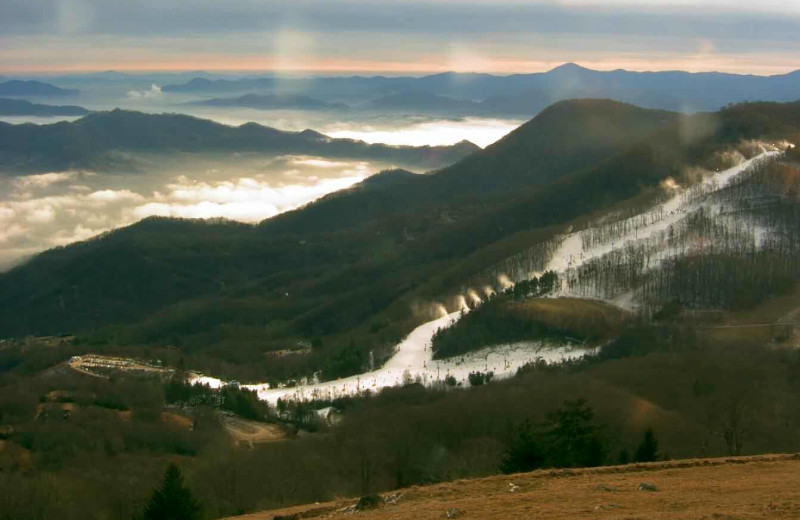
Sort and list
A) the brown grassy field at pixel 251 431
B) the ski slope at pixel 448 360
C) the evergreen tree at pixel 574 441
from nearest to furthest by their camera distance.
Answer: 1. the evergreen tree at pixel 574 441
2. the brown grassy field at pixel 251 431
3. the ski slope at pixel 448 360

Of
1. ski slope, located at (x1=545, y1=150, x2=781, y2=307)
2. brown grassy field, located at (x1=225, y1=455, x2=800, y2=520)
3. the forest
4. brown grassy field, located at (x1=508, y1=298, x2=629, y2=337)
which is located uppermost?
ski slope, located at (x1=545, y1=150, x2=781, y2=307)

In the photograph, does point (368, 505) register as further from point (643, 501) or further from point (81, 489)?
point (81, 489)

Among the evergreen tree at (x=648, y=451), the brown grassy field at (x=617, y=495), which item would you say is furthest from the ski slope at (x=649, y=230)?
the brown grassy field at (x=617, y=495)

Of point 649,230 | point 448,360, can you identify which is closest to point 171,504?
point 448,360

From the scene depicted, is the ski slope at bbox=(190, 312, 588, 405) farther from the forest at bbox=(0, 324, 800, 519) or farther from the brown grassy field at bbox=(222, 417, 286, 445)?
the brown grassy field at bbox=(222, 417, 286, 445)

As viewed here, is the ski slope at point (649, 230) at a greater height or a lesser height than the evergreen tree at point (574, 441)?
greater

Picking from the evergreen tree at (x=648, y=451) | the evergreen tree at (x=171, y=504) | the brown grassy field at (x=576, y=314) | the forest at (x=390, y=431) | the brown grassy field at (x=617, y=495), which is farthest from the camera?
the brown grassy field at (x=576, y=314)

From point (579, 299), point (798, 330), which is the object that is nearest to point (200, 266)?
point (579, 299)

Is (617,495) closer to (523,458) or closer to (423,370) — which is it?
(523,458)

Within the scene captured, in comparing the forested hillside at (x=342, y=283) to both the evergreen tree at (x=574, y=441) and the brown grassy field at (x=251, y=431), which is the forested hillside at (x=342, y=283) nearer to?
the brown grassy field at (x=251, y=431)

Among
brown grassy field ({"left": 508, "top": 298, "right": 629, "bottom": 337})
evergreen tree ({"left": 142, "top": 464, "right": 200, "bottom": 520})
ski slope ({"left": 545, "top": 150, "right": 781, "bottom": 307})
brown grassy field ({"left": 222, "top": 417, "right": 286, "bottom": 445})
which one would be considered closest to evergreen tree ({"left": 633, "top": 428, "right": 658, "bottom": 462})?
evergreen tree ({"left": 142, "top": 464, "right": 200, "bottom": 520})
